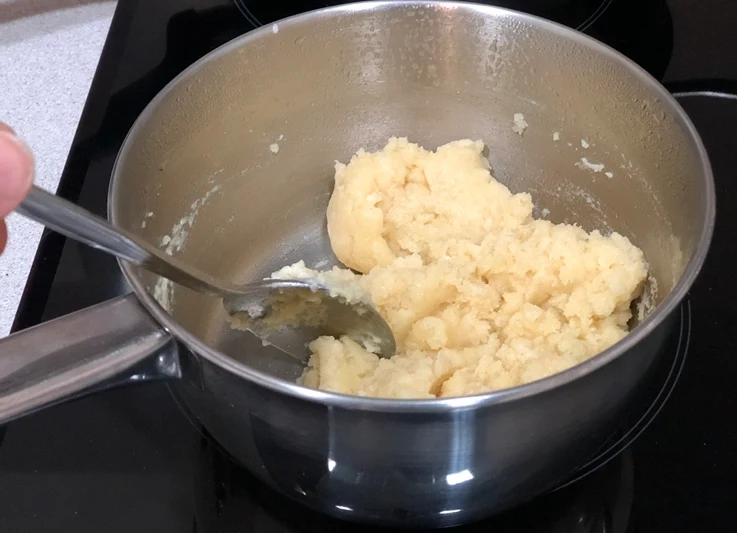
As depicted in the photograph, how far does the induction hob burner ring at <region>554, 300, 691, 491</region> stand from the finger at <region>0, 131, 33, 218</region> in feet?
1.82

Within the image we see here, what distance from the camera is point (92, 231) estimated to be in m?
0.56

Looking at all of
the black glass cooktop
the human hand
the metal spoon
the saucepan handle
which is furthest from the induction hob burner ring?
the human hand

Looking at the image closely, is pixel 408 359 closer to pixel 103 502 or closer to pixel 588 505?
pixel 588 505

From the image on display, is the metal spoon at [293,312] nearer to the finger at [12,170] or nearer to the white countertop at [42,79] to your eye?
the finger at [12,170]

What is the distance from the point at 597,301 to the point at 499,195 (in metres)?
0.22

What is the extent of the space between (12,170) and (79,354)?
0.49 feet

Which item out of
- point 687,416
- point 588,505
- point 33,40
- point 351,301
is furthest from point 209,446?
point 33,40

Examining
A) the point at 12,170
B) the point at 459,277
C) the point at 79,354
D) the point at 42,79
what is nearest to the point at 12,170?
the point at 12,170

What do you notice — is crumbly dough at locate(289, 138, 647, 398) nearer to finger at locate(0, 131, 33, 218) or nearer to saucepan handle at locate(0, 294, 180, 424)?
saucepan handle at locate(0, 294, 180, 424)

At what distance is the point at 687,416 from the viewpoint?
2.47 ft

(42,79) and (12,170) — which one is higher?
(12,170)

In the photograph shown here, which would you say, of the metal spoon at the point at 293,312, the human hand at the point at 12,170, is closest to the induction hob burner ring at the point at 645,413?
the metal spoon at the point at 293,312

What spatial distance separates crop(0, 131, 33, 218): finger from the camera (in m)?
0.46

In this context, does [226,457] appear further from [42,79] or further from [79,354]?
[42,79]
